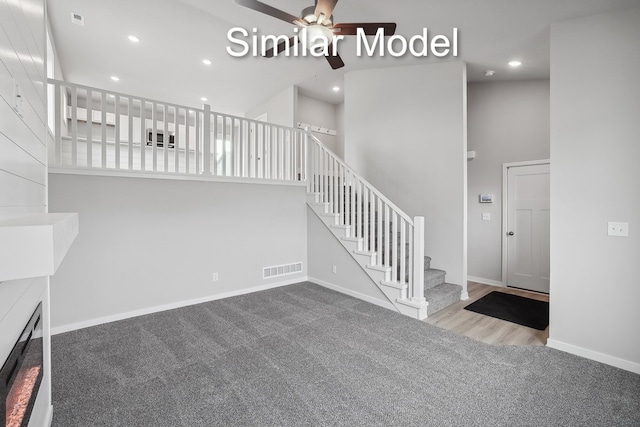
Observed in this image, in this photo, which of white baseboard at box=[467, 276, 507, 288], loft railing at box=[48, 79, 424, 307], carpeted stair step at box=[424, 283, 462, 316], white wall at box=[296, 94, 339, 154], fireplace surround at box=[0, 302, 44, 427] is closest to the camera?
fireplace surround at box=[0, 302, 44, 427]

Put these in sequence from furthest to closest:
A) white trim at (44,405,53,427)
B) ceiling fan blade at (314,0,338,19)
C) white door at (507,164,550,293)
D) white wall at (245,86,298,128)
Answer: white wall at (245,86,298,128) → white door at (507,164,550,293) → ceiling fan blade at (314,0,338,19) → white trim at (44,405,53,427)

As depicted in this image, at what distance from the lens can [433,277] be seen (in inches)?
159

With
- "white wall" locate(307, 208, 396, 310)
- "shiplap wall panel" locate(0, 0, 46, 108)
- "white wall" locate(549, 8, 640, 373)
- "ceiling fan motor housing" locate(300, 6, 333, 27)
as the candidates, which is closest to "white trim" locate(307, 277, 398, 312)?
"white wall" locate(307, 208, 396, 310)

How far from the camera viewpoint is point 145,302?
140 inches

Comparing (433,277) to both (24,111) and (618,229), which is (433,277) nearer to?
(618,229)

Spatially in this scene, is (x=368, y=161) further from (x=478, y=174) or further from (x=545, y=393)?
(x=545, y=393)

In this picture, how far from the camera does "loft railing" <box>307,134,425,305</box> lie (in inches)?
134

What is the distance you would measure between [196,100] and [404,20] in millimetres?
5479

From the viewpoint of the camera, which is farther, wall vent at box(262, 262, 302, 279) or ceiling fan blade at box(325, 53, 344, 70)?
wall vent at box(262, 262, 302, 279)

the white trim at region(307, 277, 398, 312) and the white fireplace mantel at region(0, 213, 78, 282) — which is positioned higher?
the white fireplace mantel at region(0, 213, 78, 282)

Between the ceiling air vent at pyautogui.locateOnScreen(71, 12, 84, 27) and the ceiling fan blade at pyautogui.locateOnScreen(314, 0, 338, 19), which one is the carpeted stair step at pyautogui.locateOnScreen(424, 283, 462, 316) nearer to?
the ceiling fan blade at pyautogui.locateOnScreen(314, 0, 338, 19)

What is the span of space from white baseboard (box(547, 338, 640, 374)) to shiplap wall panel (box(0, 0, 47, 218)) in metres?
3.95

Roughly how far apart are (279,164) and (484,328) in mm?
A: 3580

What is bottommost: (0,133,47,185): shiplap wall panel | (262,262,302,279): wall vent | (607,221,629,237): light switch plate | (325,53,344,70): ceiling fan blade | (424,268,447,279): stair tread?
(262,262,302,279): wall vent
